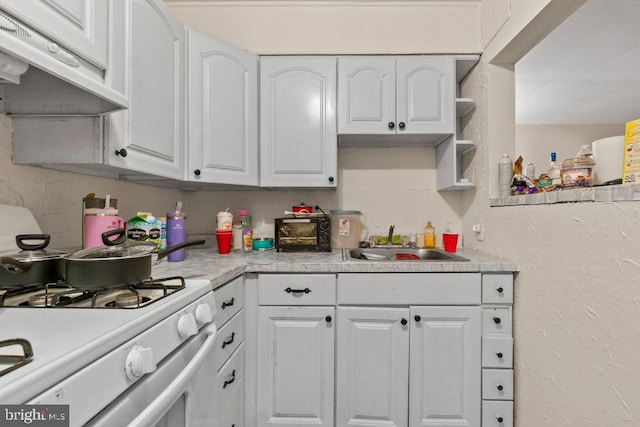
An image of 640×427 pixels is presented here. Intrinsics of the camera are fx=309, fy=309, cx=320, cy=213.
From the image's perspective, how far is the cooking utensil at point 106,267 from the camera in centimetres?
75

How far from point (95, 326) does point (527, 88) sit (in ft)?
13.0

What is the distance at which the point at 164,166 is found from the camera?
4.65ft

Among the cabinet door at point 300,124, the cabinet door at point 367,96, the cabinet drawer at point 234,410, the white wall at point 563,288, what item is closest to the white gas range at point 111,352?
the cabinet drawer at point 234,410

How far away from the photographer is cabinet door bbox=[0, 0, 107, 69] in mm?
765

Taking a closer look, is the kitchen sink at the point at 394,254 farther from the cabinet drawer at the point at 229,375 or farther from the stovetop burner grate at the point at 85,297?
the stovetop burner grate at the point at 85,297

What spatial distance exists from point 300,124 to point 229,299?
3.61 feet

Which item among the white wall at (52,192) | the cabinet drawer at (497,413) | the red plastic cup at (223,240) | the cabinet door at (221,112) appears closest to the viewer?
the white wall at (52,192)

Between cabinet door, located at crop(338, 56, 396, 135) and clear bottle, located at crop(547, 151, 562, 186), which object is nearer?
clear bottle, located at crop(547, 151, 562, 186)

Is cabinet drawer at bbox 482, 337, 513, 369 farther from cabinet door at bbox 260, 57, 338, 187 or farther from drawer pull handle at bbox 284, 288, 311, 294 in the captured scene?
cabinet door at bbox 260, 57, 338, 187

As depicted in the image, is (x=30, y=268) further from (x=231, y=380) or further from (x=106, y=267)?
(x=231, y=380)

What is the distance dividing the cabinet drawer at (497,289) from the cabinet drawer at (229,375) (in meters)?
1.18

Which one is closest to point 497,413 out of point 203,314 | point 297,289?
point 297,289

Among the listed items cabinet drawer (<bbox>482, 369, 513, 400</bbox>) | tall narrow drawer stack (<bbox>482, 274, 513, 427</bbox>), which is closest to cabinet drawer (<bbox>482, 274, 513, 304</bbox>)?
tall narrow drawer stack (<bbox>482, 274, 513, 427</bbox>)

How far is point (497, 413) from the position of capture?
4.80 ft
